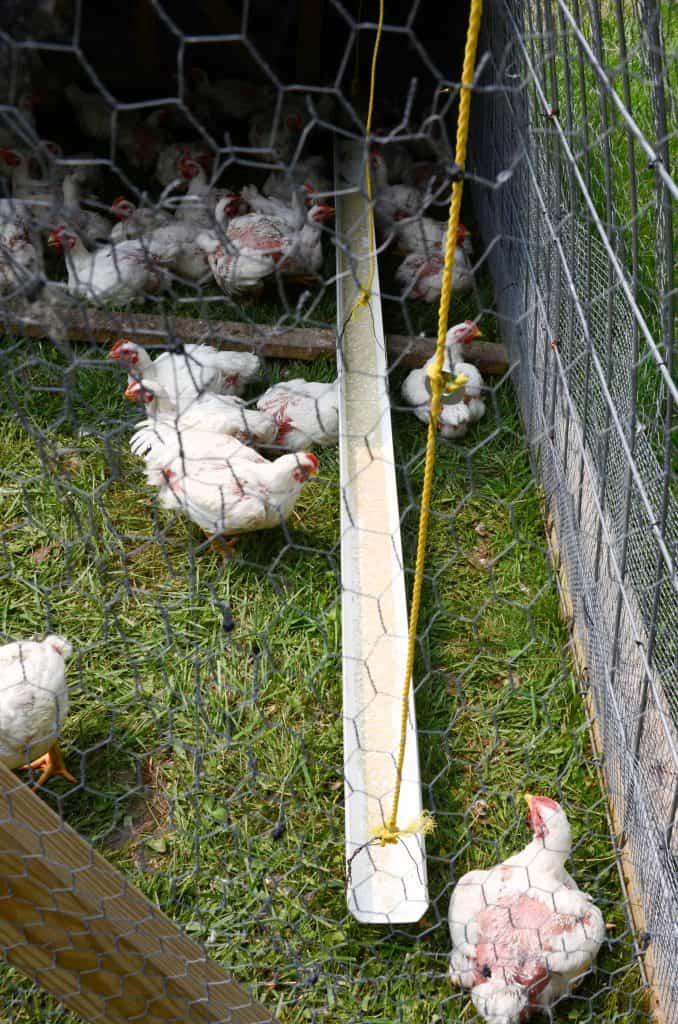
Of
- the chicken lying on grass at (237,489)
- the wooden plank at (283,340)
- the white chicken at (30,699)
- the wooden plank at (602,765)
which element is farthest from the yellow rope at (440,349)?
the wooden plank at (283,340)

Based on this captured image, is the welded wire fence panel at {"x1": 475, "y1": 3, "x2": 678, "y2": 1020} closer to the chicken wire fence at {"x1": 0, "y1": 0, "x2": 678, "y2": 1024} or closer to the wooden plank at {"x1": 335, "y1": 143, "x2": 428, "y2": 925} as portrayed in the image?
the chicken wire fence at {"x1": 0, "y1": 0, "x2": 678, "y2": 1024}

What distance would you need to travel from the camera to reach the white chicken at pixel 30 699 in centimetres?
167

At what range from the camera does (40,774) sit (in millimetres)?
1812

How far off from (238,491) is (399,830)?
32.1 inches

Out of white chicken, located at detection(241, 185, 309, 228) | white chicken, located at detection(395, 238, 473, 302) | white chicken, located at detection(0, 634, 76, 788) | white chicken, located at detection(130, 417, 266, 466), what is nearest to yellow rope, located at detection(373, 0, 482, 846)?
white chicken, located at detection(0, 634, 76, 788)

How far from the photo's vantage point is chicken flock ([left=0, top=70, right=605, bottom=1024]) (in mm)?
1479

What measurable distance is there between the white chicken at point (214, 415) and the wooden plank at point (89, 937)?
1.19 m

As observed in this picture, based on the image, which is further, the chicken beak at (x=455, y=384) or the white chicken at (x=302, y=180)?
the white chicken at (x=302, y=180)

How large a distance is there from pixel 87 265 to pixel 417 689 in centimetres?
168

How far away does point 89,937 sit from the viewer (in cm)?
115

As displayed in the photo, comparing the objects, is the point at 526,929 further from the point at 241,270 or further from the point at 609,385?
the point at 241,270

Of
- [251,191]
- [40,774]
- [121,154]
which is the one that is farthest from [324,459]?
[121,154]

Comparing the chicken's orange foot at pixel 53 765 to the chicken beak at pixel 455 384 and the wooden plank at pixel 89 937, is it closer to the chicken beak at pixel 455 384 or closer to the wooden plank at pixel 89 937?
the wooden plank at pixel 89 937

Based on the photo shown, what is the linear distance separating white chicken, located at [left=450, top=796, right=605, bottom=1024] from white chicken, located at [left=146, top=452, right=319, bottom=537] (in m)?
0.86
